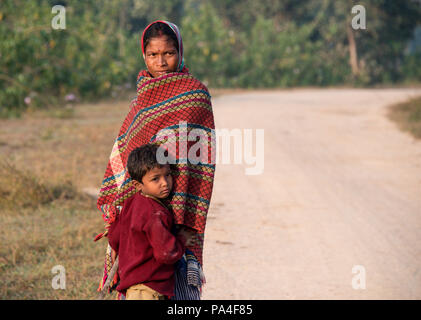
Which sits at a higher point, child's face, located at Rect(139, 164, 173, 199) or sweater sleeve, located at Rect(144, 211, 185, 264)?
child's face, located at Rect(139, 164, 173, 199)

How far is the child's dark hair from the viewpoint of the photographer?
2570 mm

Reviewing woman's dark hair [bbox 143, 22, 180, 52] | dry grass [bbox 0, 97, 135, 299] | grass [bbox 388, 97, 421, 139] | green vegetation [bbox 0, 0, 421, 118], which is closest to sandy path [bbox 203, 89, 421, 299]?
grass [bbox 388, 97, 421, 139]

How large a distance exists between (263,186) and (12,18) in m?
6.13

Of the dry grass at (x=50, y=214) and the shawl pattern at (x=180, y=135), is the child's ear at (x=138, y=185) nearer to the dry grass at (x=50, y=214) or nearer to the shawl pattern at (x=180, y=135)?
the shawl pattern at (x=180, y=135)

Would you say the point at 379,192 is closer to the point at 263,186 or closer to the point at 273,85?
the point at 263,186

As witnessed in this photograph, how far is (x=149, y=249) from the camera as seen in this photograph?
8.45 feet

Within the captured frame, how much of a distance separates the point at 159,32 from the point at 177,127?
43 cm

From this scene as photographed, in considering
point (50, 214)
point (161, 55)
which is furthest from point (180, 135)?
point (50, 214)

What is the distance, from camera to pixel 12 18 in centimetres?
1098

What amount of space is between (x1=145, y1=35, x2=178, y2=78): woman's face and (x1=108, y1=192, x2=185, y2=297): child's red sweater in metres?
0.58

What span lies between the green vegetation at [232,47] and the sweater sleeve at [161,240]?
8.83 m

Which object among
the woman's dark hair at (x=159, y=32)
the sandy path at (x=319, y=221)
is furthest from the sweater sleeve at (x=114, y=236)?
the sandy path at (x=319, y=221)

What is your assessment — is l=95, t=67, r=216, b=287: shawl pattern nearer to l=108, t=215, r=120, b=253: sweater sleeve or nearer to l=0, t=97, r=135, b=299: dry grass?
l=108, t=215, r=120, b=253: sweater sleeve

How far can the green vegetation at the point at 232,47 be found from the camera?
12.5 meters
